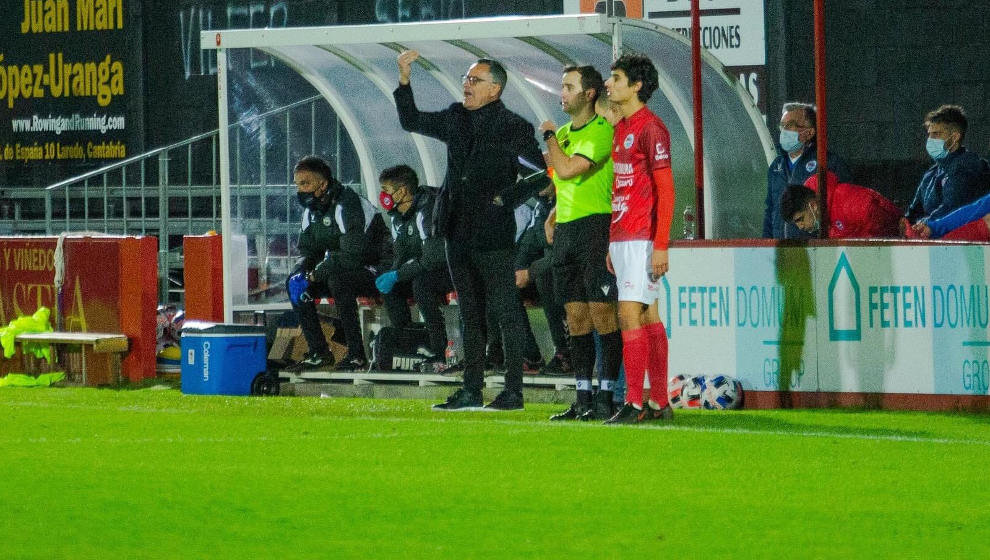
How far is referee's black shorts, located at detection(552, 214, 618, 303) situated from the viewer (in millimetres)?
9312

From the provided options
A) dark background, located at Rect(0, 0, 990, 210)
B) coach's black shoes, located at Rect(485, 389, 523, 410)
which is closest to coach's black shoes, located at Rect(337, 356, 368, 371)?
coach's black shoes, located at Rect(485, 389, 523, 410)

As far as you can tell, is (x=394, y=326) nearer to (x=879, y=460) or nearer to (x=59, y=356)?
(x=59, y=356)

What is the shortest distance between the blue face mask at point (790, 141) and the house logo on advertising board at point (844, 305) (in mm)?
1373

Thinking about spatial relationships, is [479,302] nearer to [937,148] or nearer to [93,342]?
[937,148]

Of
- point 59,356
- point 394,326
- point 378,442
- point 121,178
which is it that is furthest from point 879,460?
point 121,178

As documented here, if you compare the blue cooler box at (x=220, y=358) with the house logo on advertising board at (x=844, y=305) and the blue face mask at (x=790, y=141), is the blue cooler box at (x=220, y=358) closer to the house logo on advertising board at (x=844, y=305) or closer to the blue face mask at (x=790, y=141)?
the blue face mask at (x=790, y=141)

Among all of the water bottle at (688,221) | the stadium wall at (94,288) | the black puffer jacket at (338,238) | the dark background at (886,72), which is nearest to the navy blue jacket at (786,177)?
the water bottle at (688,221)

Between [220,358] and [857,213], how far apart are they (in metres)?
4.38

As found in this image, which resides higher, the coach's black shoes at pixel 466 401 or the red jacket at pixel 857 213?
the red jacket at pixel 857 213

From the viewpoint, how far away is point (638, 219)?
8953 mm

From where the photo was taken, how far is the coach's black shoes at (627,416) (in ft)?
29.9

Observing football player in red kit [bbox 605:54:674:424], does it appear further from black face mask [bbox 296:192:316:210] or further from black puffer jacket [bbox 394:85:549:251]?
black face mask [bbox 296:192:316:210]

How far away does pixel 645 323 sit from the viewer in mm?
9156

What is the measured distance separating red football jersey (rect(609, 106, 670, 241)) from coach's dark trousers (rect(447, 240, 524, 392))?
3.06 feet
